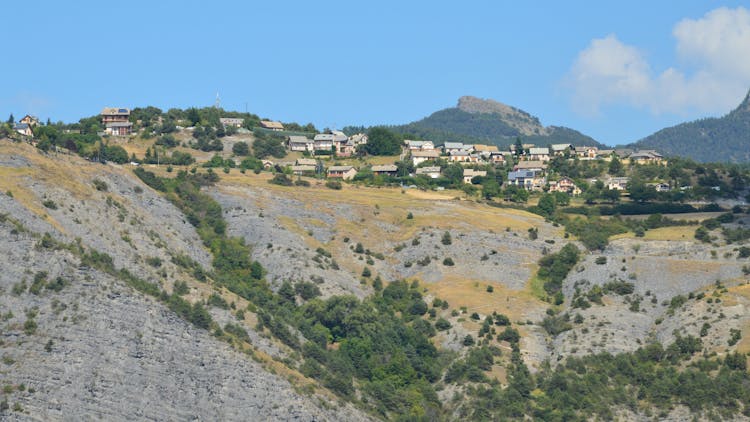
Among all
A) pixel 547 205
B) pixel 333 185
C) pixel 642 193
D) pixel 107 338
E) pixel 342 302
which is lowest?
pixel 342 302

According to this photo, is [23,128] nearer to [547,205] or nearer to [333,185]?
[333,185]

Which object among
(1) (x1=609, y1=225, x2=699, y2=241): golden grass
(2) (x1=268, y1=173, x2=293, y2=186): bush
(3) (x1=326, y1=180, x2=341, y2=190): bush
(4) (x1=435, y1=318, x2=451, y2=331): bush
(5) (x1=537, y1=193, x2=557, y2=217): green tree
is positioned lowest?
(4) (x1=435, y1=318, x2=451, y2=331): bush

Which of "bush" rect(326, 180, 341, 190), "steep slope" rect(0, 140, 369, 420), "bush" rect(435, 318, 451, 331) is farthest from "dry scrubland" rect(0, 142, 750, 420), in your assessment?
"bush" rect(326, 180, 341, 190)

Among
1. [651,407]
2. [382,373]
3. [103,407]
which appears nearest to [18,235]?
[103,407]

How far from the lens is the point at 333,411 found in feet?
371

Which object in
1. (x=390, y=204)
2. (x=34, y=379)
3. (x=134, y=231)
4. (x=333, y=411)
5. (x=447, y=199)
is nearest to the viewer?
(x=34, y=379)

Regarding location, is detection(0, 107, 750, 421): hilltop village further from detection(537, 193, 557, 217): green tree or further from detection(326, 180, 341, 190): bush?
detection(537, 193, 557, 217): green tree

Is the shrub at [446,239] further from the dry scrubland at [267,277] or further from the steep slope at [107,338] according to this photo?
the steep slope at [107,338]

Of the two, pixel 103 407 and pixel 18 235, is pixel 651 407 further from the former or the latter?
pixel 18 235

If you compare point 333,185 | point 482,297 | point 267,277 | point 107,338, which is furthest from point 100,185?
point 333,185

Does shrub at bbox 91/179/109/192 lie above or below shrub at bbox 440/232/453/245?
above

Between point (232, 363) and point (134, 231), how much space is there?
2953cm

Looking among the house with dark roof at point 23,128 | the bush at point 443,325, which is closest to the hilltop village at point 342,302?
the bush at point 443,325

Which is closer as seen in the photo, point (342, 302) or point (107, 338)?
point (107, 338)
